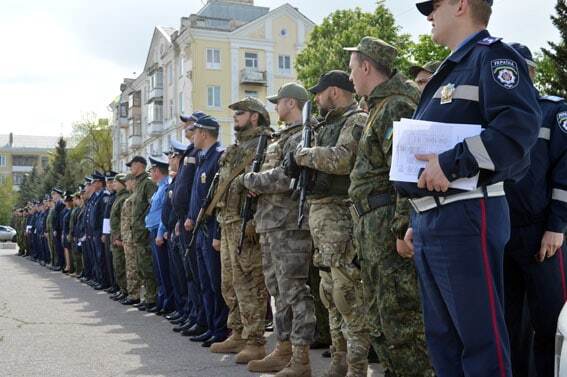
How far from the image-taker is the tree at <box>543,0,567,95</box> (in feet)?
74.0

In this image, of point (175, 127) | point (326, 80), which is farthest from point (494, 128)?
point (175, 127)

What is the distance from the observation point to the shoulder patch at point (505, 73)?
289 centimetres

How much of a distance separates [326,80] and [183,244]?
11.2 ft

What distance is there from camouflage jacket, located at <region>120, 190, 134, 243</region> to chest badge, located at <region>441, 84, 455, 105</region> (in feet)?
27.9

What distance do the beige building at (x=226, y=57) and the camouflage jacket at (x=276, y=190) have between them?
45355 mm

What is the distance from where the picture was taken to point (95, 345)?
24.2ft

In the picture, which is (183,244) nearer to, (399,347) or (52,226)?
(399,347)

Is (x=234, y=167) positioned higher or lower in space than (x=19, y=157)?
lower

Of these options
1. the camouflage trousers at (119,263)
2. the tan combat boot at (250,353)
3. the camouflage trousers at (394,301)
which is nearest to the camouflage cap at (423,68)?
the camouflage trousers at (394,301)

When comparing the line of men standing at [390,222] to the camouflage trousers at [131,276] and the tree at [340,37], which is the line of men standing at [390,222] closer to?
the camouflage trousers at [131,276]

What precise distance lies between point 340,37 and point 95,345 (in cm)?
2690

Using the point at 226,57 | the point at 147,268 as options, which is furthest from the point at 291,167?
the point at 226,57

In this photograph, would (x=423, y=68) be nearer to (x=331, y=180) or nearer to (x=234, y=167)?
(x=331, y=180)

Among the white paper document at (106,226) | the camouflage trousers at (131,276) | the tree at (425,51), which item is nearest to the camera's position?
the camouflage trousers at (131,276)
